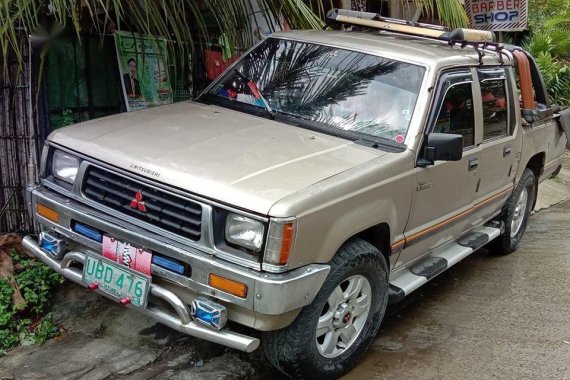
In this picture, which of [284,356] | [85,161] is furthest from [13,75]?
[284,356]

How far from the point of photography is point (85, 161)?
3.42 m

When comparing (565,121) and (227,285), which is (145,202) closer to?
(227,285)

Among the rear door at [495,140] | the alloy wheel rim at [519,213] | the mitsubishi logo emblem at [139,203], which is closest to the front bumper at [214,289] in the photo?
the mitsubishi logo emblem at [139,203]

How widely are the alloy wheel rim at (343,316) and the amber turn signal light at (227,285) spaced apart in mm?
629

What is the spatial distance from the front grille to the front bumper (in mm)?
68

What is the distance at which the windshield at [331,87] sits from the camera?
3.95 meters

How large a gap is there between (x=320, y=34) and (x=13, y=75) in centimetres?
233

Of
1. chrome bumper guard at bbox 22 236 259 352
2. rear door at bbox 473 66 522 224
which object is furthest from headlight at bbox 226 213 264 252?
rear door at bbox 473 66 522 224

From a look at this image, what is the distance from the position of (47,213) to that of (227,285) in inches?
52.0

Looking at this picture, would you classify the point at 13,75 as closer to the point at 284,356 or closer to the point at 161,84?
the point at 161,84

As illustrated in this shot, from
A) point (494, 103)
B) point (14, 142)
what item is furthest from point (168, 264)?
point (494, 103)

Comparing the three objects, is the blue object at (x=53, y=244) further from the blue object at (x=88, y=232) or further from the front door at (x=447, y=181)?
the front door at (x=447, y=181)

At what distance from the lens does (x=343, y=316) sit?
136 inches

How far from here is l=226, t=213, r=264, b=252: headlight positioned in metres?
2.90
